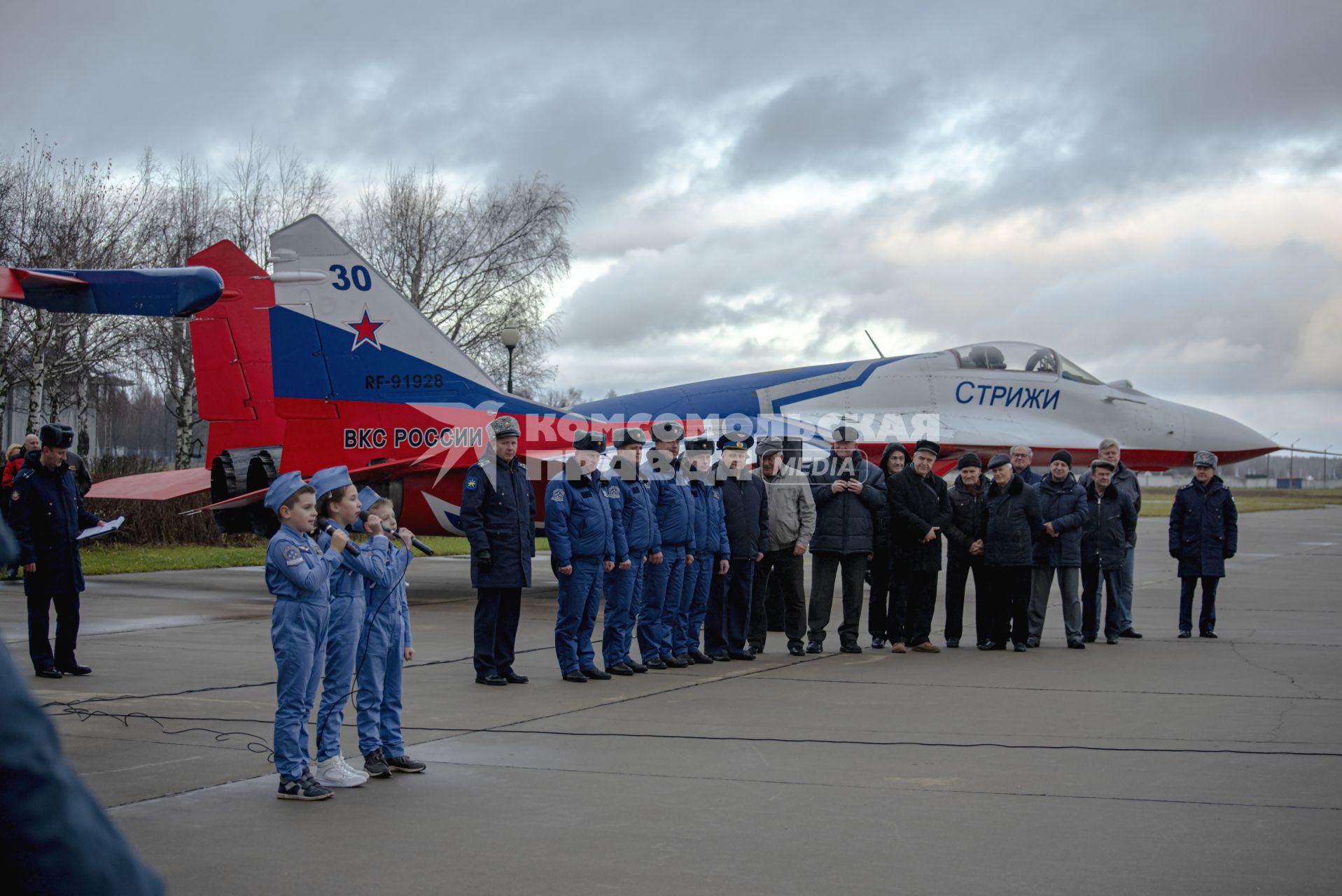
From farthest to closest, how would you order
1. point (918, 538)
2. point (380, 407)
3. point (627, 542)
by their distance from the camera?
1. point (380, 407)
2. point (918, 538)
3. point (627, 542)

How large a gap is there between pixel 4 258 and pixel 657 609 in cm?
2268

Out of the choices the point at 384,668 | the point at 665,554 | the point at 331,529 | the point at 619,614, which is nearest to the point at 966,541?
the point at 665,554

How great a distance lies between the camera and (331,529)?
5.54 m

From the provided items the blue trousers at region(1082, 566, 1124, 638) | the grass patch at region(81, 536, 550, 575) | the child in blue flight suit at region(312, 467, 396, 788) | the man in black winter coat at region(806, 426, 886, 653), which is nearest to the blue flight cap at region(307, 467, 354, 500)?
the child in blue flight suit at region(312, 467, 396, 788)

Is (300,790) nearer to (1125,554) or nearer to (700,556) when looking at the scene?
(700,556)

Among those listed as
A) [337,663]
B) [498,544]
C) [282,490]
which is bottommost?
[337,663]

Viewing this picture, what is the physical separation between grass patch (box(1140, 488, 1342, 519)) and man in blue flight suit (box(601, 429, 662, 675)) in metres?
40.7

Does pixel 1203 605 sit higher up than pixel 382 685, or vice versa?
pixel 382 685

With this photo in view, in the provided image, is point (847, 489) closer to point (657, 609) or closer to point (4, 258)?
point (657, 609)

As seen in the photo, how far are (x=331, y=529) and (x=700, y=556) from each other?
4919 mm

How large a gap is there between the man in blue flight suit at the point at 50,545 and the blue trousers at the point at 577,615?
3569 mm

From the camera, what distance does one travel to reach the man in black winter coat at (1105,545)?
37.8 ft

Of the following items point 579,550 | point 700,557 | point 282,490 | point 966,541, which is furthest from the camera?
point 966,541

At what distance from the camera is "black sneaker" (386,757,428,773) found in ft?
18.9
